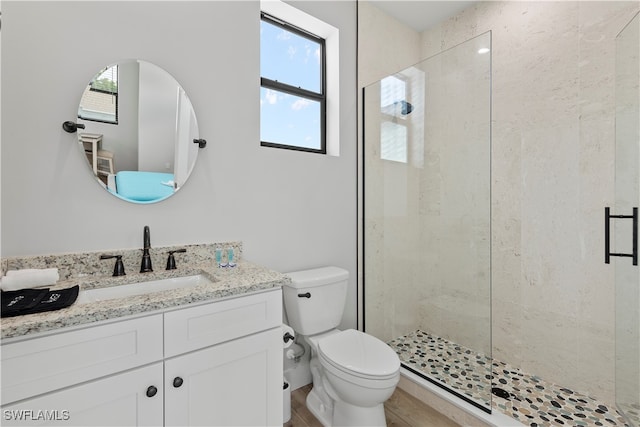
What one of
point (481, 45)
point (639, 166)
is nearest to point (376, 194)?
point (481, 45)

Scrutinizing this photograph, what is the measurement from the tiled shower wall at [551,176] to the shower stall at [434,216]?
5.9 inches

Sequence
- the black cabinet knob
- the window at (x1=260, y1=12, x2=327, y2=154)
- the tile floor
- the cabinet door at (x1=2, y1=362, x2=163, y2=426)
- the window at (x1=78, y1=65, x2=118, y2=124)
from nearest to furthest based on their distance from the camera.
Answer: the cabinet door at (x1=2, y1=362, x2=163, y2=426) < the black cabinet knob < the window at (x1=78, y1=65, x2=118, y2=124) < the tile floor < the window at (x1=260, y1=12, x2=327, y2=154)

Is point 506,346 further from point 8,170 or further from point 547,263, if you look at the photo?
point 8,170

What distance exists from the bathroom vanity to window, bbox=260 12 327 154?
111cm

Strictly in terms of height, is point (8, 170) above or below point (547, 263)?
above

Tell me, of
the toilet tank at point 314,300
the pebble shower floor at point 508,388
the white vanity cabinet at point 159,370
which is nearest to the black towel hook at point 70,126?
the white vanity cabinet at point 159,370

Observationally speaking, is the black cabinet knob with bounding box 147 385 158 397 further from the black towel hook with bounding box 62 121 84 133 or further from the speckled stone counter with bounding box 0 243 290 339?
the black towel hook with bounding box 62 121 84 133

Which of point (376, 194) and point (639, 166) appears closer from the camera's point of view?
point (639, 166)

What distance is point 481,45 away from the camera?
5.55ft

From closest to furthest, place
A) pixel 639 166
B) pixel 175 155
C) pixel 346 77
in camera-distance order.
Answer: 1. pixel 639 166
2. pixel 175 155
3. pixel 346 77

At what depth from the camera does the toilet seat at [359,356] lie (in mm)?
1422

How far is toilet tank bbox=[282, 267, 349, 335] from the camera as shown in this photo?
67.9 inches

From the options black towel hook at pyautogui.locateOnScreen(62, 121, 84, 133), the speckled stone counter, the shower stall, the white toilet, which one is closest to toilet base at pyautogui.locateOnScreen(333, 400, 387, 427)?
the white toilet

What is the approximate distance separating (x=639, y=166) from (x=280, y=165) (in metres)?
1.74
